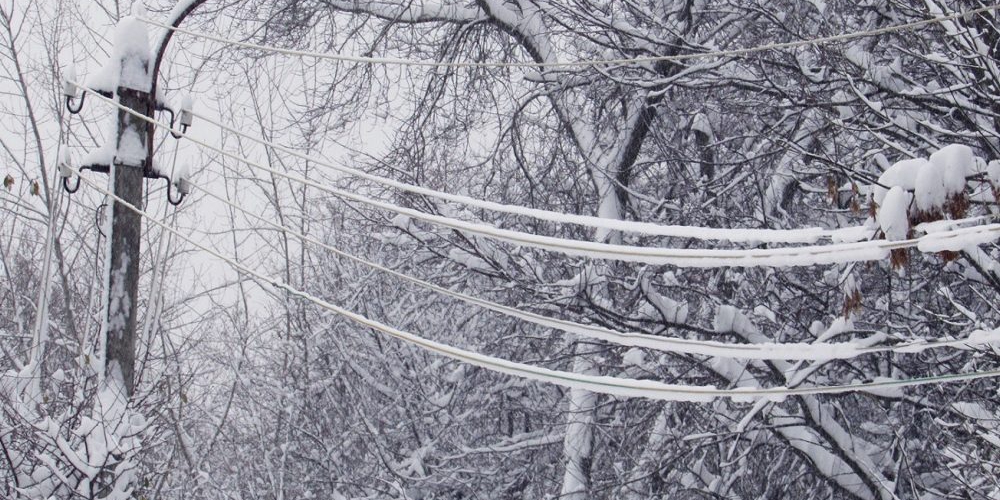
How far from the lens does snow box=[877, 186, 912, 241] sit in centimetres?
287

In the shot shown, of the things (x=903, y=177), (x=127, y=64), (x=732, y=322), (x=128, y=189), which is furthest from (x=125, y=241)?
(x=903, y=177)

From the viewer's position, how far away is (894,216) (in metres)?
2.89

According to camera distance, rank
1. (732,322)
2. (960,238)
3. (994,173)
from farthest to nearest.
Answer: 1. (732,322)
2. (994,173)
3. (960,238)

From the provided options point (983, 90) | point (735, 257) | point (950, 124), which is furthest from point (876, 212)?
point (950, 124)

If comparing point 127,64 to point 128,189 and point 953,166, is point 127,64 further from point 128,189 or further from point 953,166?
point 953,166

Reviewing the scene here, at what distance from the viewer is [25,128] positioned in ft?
56.1

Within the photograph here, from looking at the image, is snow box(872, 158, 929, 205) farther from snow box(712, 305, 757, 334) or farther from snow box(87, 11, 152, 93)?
snow box(87, 11, 152, 93)

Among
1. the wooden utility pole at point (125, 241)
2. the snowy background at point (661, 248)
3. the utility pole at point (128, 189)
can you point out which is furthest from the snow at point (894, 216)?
the wooden utility pole at point (125, 241)

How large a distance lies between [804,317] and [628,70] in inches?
89.6

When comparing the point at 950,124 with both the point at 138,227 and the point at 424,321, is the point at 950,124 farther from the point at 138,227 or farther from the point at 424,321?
the point at 424,321

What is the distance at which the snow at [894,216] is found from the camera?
2871 mm

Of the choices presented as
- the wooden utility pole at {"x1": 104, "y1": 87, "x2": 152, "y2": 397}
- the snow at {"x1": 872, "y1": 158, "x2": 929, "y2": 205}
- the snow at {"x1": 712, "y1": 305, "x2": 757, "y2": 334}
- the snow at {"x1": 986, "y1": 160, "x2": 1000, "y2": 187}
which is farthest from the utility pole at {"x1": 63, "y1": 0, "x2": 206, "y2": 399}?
the snow at {"x1": 986, "y1": 160, "x2": 1000, "y2": 187}

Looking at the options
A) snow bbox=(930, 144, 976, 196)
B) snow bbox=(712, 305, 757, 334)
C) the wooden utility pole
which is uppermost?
the wooden utility pole

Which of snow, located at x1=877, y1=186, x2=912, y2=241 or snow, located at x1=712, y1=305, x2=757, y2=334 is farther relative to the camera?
snow, located at x1=712, y1=305, x2=757, y2=334
